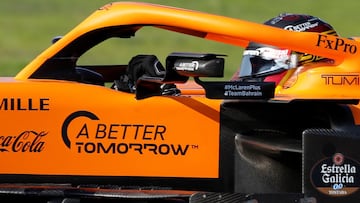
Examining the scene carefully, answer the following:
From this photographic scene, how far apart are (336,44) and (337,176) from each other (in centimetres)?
90

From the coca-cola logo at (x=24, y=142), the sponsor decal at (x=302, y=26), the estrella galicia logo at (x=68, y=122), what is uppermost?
the sponsor decal at (x=302, y=26)

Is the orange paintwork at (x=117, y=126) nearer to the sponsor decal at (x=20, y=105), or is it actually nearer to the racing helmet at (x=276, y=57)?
the sponsor decal at (x=20, y=105)

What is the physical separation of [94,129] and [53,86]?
38 centimetres

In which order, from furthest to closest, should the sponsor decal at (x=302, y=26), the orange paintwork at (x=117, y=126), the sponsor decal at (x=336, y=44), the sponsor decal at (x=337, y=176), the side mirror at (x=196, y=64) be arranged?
1. the sponsor decal at (x=302, y=26)
2. the sponsor decal at (x=336, y=44)
3. the orange paintwork at (x=117, y=126)
4. the sponsor decal at (x=337, y=176)
5. the side mirror at (x=196, y=64)

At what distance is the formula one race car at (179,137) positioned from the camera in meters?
6.36

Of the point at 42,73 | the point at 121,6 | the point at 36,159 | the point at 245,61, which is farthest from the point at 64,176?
the point at 245,61

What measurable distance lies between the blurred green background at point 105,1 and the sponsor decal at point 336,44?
502 inches

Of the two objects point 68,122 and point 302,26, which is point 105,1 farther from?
point 68,122

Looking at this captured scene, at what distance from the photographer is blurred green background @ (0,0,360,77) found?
74.3 ft

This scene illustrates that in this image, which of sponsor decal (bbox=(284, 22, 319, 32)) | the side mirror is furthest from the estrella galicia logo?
sponsor decal (bbox=(284, 22, 319, 32))

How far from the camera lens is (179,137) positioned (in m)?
6.50

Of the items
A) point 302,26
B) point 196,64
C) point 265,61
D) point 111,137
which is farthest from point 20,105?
point 302,26

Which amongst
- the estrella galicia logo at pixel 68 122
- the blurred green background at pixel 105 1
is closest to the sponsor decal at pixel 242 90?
the estrella galicia logo at pixel 68 122

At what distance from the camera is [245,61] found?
300 inches
